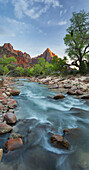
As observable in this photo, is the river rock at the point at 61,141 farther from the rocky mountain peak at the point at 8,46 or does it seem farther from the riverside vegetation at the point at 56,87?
the rocky mountain peak at the point at 8,46

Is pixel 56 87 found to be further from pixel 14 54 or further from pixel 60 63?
pixel 14 54

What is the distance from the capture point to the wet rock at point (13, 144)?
1493 mm

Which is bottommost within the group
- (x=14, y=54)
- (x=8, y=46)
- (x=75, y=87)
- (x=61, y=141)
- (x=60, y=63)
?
(x=61, y=141)

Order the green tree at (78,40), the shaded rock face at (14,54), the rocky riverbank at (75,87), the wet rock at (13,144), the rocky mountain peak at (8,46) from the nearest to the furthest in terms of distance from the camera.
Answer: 1. the wet rock at (13,144)
2. the rocky riverbank at (75,87)
3. the green tree at (78,40)
4. the shaded rock face at (14,54)
5. the rocky mountain peak at (8,46)

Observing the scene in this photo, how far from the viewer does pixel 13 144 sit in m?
1.54

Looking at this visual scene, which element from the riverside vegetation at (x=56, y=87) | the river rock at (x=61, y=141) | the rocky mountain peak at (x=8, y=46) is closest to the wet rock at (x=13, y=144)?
the riverside vegetation at (x=56, y=87)

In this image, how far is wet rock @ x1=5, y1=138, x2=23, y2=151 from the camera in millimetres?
1493

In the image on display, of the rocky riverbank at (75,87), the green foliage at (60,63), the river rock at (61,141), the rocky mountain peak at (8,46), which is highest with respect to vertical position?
the rocky mountain peak at (8,46)

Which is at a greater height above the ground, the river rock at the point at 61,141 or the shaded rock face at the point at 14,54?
the shaded rock face at the point at 14,54

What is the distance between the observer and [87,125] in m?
2.35

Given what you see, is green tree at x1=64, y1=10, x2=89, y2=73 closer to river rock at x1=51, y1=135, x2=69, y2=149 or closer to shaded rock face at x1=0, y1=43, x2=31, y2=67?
river rock at x1=51, y1=135, x2=69, y2=149

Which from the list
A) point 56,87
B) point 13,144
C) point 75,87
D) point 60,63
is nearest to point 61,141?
point 13,144

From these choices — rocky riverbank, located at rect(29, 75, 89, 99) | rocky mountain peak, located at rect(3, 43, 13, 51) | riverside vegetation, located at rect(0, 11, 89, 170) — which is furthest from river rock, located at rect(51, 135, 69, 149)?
rocky mountain peak, located at rect(3, 43, 13, 51)

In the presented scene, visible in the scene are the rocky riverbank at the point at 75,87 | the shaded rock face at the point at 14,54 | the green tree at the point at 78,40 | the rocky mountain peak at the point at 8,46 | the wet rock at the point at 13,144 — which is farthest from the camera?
the rocky mountain peak at the point at 8,46
